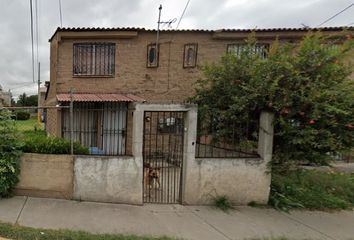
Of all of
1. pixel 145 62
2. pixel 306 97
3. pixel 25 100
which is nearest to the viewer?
pixel 306 97

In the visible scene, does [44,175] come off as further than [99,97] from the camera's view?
No

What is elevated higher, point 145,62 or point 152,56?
point 152,56

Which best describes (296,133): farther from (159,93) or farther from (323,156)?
(159,93)

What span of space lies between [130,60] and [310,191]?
813 cm

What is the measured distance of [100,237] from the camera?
424 cm

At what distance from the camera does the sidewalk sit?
4.76 meters

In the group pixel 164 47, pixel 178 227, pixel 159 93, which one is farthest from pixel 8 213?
pixel 164 47

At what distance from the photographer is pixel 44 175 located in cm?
580

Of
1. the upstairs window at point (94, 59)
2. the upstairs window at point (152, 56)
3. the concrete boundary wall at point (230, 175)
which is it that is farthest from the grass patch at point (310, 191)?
the upstairs window at point (94, 59)

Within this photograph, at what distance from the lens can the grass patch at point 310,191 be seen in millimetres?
6748

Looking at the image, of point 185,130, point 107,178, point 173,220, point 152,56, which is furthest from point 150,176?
point 152,56

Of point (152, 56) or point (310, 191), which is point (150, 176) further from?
point (152, 56)

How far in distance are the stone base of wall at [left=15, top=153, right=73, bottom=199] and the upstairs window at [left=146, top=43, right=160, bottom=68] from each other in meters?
7.02

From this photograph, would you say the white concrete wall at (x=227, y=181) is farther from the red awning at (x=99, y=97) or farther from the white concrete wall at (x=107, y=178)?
the red awning at (x=99, y=97)
